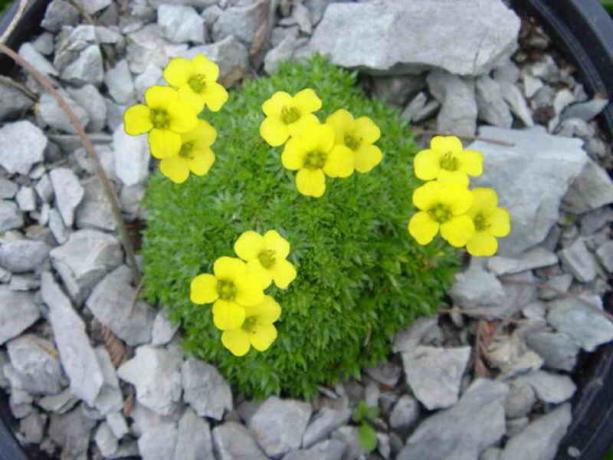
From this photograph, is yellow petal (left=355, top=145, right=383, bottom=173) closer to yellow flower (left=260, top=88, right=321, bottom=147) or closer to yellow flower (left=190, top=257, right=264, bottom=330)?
yellow flower (left=260, top=88, right=321, bottom=147)

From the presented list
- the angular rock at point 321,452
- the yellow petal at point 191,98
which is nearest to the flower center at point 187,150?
the yellow petal at point 191,98

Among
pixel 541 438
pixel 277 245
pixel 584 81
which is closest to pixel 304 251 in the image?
pixel 277 245

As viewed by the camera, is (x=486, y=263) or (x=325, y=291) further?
(x=486, y=263)

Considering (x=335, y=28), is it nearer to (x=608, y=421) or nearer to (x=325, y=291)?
(x=325, y=291)

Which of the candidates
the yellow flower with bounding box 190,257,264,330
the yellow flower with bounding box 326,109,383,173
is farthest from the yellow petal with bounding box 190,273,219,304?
the yellow flower with bounding box 326,109,383,173

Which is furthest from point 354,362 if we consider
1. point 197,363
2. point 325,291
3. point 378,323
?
point 197,363
